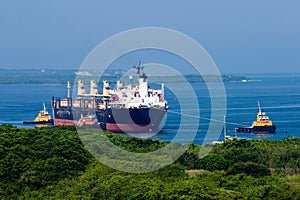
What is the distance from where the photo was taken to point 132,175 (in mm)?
17734

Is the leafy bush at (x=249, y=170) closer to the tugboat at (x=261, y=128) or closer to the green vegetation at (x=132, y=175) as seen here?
the green vegetation at (x=132, y=175)

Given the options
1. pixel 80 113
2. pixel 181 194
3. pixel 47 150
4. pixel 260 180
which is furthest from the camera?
pixel 80 113

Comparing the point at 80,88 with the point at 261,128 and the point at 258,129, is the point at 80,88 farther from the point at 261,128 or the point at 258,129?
the point at 261,128

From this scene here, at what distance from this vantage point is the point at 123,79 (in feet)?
185

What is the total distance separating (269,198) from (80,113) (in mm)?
38714

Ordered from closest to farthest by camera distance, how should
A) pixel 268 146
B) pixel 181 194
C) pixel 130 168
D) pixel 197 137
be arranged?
pixel 181 194, pixel 130 168, pixel 268 146, pixel 197 137

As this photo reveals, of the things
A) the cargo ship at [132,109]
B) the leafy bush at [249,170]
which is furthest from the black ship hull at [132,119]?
the leafy bush at [249,170]

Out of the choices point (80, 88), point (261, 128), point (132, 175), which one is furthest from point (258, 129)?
point (132, 175)

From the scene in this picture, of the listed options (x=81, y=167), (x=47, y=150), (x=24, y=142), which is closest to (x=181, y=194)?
(x=81, y=167)

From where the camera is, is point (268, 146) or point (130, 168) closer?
point (130, 168)

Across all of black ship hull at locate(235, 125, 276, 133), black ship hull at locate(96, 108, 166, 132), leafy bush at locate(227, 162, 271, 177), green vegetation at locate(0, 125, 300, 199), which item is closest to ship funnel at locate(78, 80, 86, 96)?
black ship hull at locate(96, 108, 166, 132)

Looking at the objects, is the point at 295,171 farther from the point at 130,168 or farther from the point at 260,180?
the point at 130,168

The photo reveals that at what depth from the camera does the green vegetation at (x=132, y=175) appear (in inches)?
610

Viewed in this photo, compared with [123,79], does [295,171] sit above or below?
below
